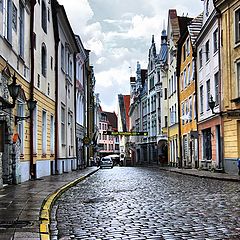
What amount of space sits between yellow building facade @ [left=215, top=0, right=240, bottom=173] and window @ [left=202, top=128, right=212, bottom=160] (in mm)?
5269

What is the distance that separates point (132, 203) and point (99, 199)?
1719 mm

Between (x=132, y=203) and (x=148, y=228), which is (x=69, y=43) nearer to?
(x=132, y=203)

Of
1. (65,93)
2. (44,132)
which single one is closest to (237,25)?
(44,132)

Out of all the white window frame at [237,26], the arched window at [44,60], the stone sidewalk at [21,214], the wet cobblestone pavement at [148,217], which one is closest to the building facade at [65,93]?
the arched window at [44,60]

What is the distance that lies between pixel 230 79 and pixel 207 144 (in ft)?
27.7

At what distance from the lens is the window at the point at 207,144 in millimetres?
35000

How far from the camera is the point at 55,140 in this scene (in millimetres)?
30344

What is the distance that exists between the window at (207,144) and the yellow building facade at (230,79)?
5.27 metres

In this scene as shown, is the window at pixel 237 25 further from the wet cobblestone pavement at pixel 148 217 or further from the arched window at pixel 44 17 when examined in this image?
the wet cobblestone pavement at pixel 148 217

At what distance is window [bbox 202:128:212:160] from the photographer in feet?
115

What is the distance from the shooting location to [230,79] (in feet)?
93.7

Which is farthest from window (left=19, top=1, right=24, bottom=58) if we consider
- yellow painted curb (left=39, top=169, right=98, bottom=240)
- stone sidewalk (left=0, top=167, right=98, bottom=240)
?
yellow painted curb (left=39, top=169, right=98, bottom=240)

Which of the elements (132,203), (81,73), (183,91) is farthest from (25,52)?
(81,73)

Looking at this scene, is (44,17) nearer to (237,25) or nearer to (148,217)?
(237,25)
